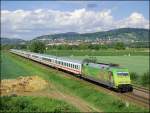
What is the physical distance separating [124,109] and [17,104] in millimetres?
10099

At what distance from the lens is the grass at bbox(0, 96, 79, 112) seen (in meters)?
32.0

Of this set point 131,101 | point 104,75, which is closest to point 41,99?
point 104,75

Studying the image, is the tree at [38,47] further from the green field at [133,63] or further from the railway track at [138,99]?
the railway track at [138,99]

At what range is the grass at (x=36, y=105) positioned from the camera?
32.0m

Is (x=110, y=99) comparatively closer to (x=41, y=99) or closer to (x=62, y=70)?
(x=41, y=99)

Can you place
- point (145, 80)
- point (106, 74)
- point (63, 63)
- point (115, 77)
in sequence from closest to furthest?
point (115, 77) < point (106, 74) < point (145, 80) < point (63, 63)

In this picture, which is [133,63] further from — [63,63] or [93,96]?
[93,96]

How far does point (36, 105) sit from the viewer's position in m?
36.0

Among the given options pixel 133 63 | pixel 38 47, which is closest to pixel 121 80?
pixel 133 63

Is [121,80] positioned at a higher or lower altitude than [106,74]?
lower

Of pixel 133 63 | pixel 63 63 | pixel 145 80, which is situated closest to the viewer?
pixel 145 80

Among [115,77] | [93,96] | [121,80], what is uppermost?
[115,77]

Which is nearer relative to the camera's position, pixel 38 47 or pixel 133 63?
pixel 133 63

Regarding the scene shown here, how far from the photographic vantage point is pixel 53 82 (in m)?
54.3
